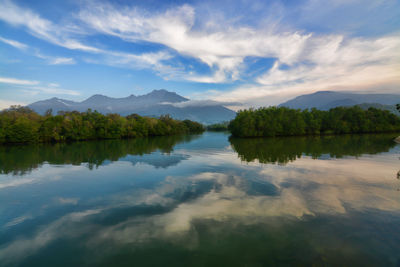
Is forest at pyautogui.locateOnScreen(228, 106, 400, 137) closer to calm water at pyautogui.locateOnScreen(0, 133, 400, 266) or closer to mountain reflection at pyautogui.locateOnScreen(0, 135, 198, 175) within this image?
mountain reflection at pyautogui.locateOnScreen(0, 135, 198, 175)

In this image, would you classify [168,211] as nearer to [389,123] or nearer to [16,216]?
[16,216]

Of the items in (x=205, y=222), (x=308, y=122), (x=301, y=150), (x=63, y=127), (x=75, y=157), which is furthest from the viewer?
(x=308, y=122)

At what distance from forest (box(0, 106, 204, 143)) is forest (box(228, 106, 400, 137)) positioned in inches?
1797

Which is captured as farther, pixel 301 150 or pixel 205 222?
→ pixel 301 150

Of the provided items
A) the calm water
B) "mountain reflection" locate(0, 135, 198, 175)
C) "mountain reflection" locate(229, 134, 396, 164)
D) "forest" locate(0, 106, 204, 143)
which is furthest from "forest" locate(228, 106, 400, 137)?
the calm water

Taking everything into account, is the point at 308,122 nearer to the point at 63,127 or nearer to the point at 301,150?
the point at 301,150

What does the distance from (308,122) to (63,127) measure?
95.8 metres

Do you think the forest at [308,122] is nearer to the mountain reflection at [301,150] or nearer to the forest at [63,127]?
the mountain reflection at [301,150]

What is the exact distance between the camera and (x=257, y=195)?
35.2ft

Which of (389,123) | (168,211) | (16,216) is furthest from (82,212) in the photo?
(389,123)

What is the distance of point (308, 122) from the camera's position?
80.5m

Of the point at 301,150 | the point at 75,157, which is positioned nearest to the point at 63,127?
the point at 75,157

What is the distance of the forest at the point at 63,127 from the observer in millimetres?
53031

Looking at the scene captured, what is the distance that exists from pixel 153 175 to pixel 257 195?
358 inches
